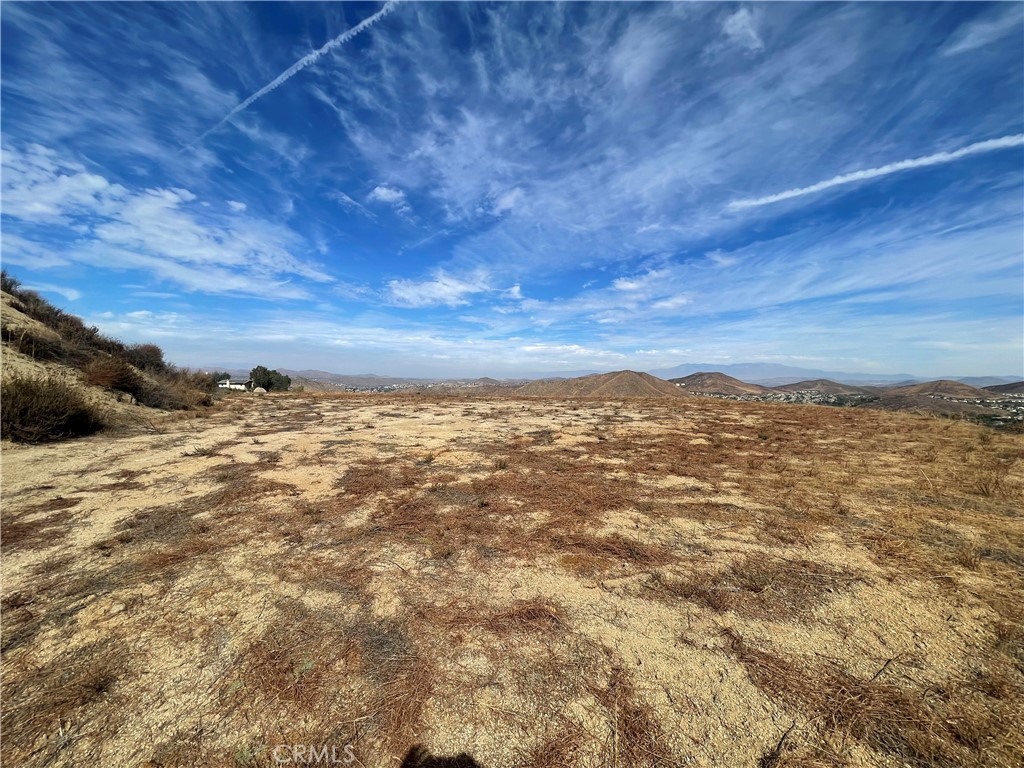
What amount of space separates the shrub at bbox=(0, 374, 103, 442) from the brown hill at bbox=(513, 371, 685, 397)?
89.7ft

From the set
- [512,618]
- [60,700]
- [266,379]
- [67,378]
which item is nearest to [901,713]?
[512,618]

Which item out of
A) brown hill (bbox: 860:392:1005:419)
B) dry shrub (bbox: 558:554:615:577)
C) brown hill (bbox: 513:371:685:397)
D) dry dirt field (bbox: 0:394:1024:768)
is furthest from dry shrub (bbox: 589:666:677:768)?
brown hill (bbox: 513:371:685:397)

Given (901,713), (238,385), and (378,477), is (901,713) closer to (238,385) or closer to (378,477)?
(378,477)

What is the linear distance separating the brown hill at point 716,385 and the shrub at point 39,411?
4838 cm

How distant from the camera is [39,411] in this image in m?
7.77

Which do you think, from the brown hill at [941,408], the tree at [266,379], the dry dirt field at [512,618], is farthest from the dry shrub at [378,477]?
the tree at [266,379]

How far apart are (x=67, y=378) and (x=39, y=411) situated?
151 inches

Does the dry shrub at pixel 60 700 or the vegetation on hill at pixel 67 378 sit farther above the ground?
the vegetation on hill at pixel 67 378

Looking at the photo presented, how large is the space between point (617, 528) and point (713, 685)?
226 cm

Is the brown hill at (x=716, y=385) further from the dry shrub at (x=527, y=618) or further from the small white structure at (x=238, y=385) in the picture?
the dry shrub at (x=527, y=618)

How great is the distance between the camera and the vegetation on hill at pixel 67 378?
7.71 metres

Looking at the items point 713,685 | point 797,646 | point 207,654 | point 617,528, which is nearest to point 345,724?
point 207,654

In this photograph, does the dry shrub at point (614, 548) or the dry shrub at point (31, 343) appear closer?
the dry shrub at point (614, 548)

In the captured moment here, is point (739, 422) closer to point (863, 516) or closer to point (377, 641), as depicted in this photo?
point (863, 516)
